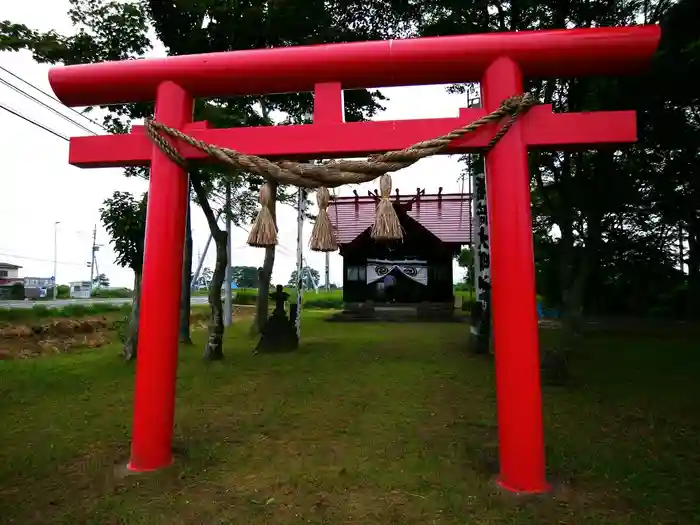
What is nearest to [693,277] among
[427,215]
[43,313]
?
[427,215]

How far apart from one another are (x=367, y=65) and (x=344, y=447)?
2845mm

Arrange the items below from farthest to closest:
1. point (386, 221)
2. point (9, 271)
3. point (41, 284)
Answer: point (9, 271)
point (41, 284)
point (386, 221)

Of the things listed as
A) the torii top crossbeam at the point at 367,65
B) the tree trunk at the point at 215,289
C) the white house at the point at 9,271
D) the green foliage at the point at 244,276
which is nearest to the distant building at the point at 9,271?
the white house at the point at 9,271

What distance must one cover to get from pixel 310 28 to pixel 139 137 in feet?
14.1

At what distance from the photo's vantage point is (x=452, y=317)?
1559cm

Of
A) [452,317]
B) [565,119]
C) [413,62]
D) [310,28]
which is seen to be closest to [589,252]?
[565,119]

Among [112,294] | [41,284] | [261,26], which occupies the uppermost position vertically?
[261,26]

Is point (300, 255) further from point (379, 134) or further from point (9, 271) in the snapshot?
point (9, 271)

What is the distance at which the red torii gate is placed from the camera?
2.88m

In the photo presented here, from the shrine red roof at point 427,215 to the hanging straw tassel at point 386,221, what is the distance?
42.5 feet

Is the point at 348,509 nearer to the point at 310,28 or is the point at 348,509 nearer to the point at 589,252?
the point at 589,252

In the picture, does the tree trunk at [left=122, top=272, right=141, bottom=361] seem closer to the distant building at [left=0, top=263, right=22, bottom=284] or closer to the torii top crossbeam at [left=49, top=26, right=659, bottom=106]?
the torii top crossbeam at [left=49, top=26, right=659, bottom=106]

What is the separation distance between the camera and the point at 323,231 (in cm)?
359

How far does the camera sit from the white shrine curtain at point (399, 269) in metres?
16.9
